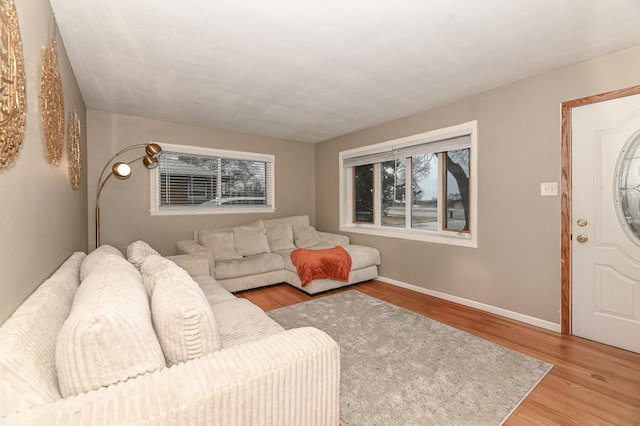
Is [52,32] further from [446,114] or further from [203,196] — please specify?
[446,114]

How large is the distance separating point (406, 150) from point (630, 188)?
218cm

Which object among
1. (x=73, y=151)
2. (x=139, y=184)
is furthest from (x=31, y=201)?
(x=139, y=184)

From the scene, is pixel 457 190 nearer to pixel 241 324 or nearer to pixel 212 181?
pixel 241 324

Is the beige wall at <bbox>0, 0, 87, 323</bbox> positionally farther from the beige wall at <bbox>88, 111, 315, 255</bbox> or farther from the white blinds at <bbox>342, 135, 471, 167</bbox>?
Result: the white blinds at <bbox>342, 135, 471, 167</bbox>

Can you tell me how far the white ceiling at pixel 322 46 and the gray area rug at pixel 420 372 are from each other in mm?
2370

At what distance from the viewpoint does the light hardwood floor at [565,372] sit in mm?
1630

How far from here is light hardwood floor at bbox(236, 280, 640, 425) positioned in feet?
5.35

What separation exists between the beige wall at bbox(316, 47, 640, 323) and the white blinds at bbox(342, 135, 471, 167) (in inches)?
7.8

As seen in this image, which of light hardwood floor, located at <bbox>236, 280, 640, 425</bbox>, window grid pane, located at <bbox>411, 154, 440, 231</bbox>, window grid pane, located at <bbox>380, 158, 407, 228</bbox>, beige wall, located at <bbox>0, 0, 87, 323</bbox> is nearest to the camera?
beige wall, located at <bbox>0, 0, 87, 323</bbox>

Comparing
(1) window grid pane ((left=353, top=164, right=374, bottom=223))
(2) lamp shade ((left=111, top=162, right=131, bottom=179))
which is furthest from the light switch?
(2) lamp shade ((left=111, top=162, right=131, bottom=179))

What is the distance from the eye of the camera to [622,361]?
215 centimetres

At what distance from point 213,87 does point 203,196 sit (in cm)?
198

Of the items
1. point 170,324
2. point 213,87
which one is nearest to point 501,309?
point 170,324

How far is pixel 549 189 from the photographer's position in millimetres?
2672
